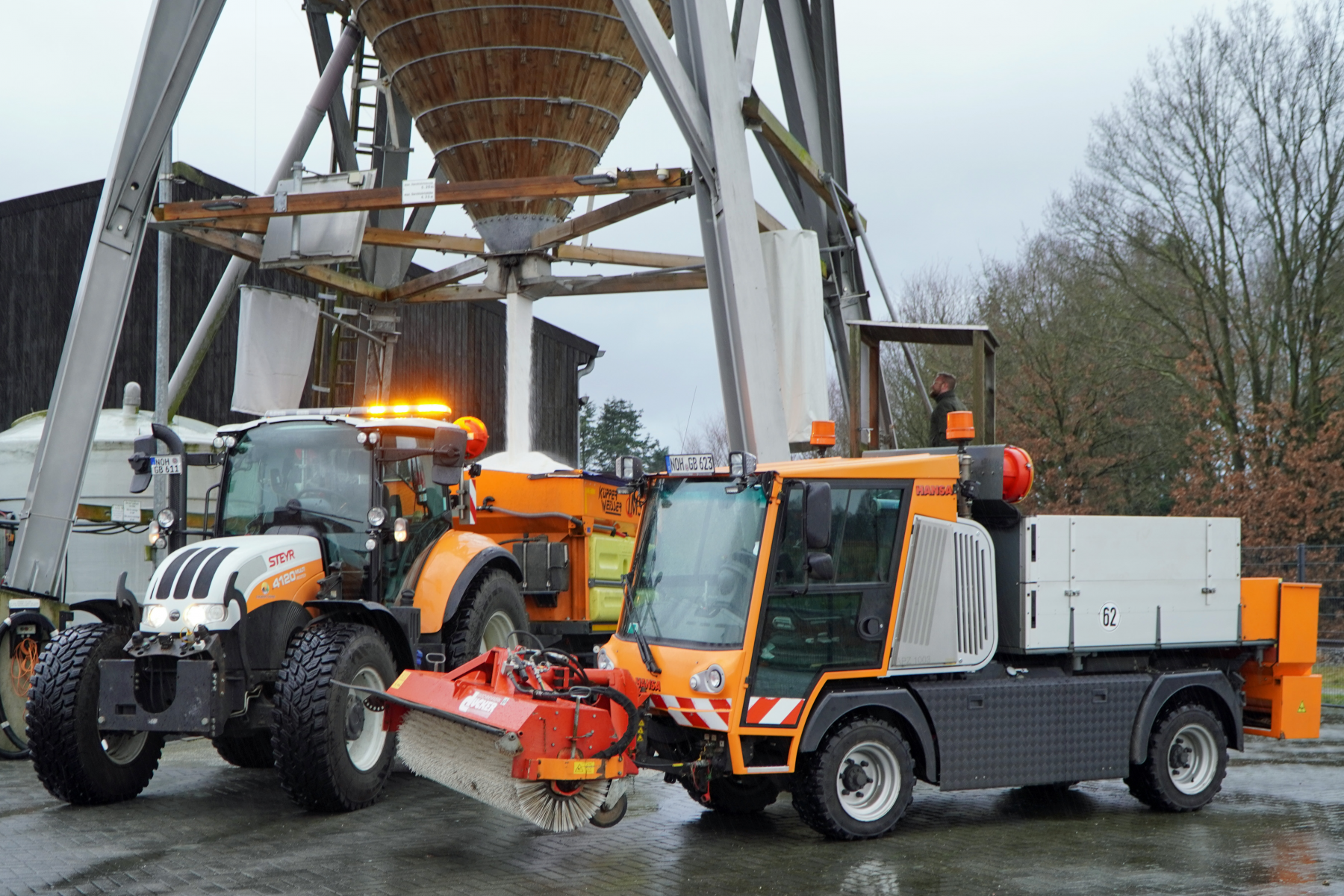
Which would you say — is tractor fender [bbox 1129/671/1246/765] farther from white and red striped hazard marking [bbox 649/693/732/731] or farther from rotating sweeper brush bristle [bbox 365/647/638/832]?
rotating sweeper brush bristle [bbox 365/647/638/832]

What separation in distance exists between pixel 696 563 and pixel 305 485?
342 centimetres

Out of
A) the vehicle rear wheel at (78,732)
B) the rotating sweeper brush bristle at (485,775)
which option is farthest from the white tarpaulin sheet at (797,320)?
the vehicle rear wheel at (78,732)

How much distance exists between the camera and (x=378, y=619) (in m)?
9.06

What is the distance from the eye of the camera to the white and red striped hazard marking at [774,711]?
730 centimetres

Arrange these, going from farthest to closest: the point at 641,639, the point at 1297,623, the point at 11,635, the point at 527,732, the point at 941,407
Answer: the point at 11,635
the point at 941,407
the point at 1297,623
the point at 641,639
the point at 527,732

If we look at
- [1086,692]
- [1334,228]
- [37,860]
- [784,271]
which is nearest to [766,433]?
[784,271]

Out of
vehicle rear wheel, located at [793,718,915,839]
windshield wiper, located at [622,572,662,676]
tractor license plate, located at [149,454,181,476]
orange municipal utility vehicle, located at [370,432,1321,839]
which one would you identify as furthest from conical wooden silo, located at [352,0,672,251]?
vehicle rear wheel, located at [793,718,915,839]

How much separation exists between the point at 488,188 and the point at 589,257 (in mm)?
3931

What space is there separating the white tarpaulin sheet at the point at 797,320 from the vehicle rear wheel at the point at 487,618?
171 inches

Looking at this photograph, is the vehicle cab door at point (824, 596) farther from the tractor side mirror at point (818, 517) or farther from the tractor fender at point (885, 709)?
the tractor fender at point (885, 709)

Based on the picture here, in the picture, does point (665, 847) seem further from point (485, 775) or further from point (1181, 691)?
point (1181, 691)

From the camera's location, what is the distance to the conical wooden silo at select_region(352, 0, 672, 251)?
15148 mm

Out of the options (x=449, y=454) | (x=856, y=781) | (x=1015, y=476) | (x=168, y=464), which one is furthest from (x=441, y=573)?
(x=1015, y=476)

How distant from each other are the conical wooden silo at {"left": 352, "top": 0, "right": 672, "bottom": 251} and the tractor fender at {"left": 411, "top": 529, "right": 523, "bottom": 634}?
6.77m
